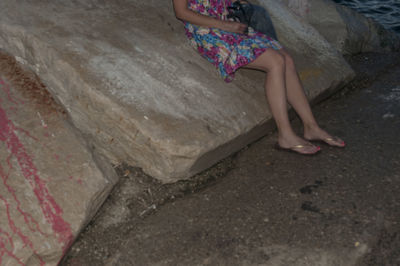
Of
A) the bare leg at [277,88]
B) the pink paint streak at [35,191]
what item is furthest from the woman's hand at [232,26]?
the pink paint streak at [35,191]

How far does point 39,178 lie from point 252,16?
2.26 metres

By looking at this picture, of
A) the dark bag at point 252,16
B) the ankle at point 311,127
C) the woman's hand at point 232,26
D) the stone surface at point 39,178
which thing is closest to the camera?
the stone surface at point 39,178

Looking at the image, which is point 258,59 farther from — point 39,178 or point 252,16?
point 39,178

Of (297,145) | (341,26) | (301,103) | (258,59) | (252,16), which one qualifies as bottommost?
(297,145)

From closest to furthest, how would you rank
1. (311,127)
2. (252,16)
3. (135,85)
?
(135,85)
(311,127)
(252,16)

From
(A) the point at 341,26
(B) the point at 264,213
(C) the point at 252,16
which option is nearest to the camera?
(B) the point at 264,213

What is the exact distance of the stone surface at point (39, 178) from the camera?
2.46 meters

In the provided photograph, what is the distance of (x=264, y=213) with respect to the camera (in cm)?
282

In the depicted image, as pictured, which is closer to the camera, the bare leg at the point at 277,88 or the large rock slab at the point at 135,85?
the large rock slab at the point at 135,85

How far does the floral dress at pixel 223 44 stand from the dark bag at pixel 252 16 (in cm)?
15

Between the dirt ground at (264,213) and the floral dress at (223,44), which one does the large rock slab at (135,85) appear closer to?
the floral dress at (223,44)

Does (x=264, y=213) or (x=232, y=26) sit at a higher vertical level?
(x=232, y=26)

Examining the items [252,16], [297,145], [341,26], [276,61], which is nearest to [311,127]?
[297,145]

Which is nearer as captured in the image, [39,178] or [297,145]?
[39,178]
